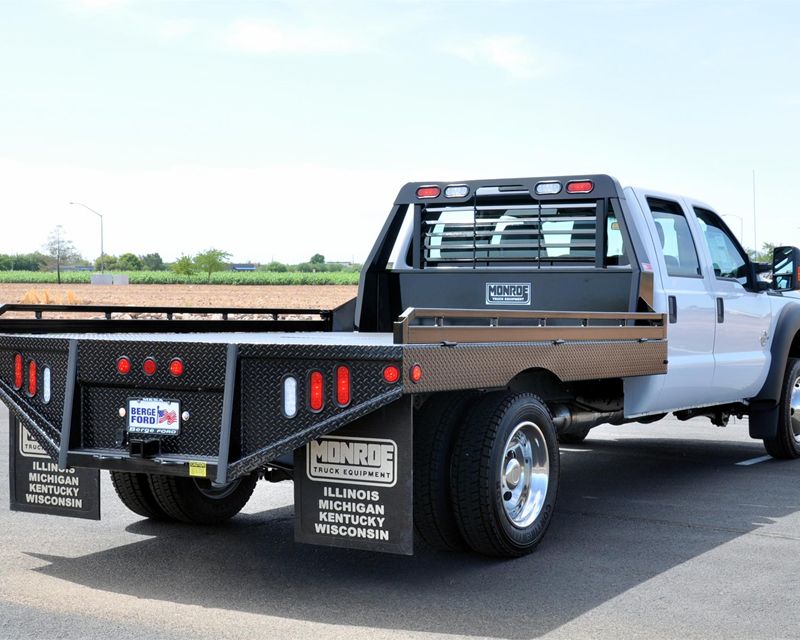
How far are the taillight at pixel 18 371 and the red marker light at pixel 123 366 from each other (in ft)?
2.41

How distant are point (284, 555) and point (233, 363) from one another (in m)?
1.44

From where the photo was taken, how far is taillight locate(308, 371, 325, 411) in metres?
5.22

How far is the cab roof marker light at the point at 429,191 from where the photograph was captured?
8.70 meters

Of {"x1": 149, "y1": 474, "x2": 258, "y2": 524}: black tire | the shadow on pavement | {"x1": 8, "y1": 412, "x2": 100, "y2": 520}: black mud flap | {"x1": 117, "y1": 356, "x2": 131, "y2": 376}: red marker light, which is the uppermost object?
{"x1": 117, "y1": 356, "x2": 131, "y2": 376}: red marker light

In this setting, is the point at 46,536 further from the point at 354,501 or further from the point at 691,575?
the point at 691,575

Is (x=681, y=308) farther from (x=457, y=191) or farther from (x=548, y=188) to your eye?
(x=457, y=191)

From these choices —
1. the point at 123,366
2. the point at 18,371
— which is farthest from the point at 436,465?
the point at 18,371

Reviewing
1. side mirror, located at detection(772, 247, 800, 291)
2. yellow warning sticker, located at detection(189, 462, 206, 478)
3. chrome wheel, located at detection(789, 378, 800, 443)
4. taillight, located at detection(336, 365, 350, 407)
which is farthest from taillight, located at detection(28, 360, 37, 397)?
chrome wheel, located at detection(789, 378, 800, 443)

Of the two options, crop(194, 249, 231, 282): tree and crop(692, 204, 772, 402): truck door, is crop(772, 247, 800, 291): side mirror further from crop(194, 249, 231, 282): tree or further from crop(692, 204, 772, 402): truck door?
crop(194, 249, 231, 282): tree

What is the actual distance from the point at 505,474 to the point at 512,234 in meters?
2.92

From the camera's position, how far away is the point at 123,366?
5688mm

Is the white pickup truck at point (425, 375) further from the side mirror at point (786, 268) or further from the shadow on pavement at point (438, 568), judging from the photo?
the side mirror at point (786, 268)

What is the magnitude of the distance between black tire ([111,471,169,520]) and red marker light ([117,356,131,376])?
1.27 m

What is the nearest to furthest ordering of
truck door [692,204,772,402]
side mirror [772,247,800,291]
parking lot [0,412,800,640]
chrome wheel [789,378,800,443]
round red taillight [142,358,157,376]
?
1. parking lot [0,412,800,640]
2. round red taillight [142,358,157,376]
3. truck door [692,204,772,402]
4. side mirror [772,247,800,291]
5. chrome wheel [789,378,800,443]
